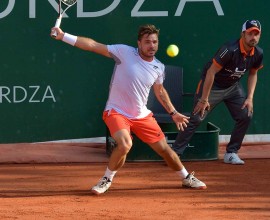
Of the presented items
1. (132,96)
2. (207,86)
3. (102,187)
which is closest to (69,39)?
(132,96)

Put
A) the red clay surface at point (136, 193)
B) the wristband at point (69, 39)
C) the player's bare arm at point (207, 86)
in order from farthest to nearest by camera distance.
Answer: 1. the player's bare arm at point (207, 86)
2. the wristband at point (69, 39)
3. the red clay surface at point (136, 193)

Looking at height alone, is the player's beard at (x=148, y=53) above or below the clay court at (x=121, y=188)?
above

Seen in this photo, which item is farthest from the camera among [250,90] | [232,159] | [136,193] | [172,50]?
[172,50]

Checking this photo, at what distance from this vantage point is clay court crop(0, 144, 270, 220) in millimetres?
6789

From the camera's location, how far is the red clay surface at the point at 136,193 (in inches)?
266

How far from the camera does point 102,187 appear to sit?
24.7 feet

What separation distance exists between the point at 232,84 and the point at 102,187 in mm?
2267

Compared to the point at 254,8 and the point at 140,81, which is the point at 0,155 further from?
the point at 254,8


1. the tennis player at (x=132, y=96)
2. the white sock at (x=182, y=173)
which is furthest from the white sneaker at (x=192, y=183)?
the tennis player at (x=132, y=96)

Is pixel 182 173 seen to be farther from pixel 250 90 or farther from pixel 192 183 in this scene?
pixel 250 90

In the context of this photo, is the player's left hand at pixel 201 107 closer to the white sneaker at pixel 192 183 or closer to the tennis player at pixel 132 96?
the white sneaker at pixel 192 183

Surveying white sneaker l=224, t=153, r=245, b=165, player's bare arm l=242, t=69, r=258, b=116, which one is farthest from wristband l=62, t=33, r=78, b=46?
white sneaker l=224, t=153, r=245, b=165

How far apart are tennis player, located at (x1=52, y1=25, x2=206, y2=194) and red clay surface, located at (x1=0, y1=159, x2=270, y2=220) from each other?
36cm

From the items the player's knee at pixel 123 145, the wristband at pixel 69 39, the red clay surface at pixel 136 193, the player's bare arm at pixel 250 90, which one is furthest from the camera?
the player's bare arm at pixel 250 90
